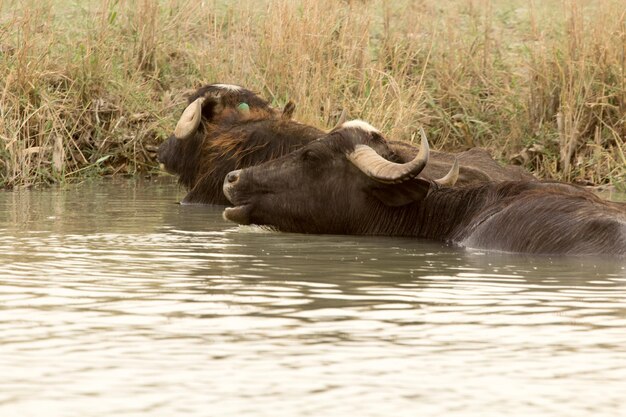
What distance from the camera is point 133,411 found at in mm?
4176

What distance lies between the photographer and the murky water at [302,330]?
4.39 m

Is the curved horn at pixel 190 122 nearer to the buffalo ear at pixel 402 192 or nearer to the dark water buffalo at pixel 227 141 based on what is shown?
the dark water buffalo at pixel 227 141

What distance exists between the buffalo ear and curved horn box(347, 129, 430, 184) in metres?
0.16

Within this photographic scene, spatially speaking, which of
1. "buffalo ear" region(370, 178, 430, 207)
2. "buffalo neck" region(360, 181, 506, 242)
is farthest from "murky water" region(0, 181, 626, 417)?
"buffalo ear" region(370, 178, 430, 207)

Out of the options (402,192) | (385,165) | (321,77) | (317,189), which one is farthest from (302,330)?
(321,77)

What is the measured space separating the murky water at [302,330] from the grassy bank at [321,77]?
4839 mm

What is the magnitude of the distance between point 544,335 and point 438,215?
4.08 meters

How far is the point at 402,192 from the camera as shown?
9.52 m

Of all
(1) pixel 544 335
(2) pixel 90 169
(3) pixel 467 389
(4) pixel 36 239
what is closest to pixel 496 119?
(2) pixel 90 169

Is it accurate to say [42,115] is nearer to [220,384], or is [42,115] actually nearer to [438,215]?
[438,215]

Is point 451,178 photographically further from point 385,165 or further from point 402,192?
point 385,165

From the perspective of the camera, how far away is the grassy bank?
1358cm

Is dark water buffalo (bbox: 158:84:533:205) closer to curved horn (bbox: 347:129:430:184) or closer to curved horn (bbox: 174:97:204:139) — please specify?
curved horn (bbox: 174:97:204:139)

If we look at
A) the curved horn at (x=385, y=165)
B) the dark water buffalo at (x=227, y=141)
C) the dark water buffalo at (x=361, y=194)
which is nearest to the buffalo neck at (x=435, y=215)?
the dark water buffalo at (x=361, y=194)
